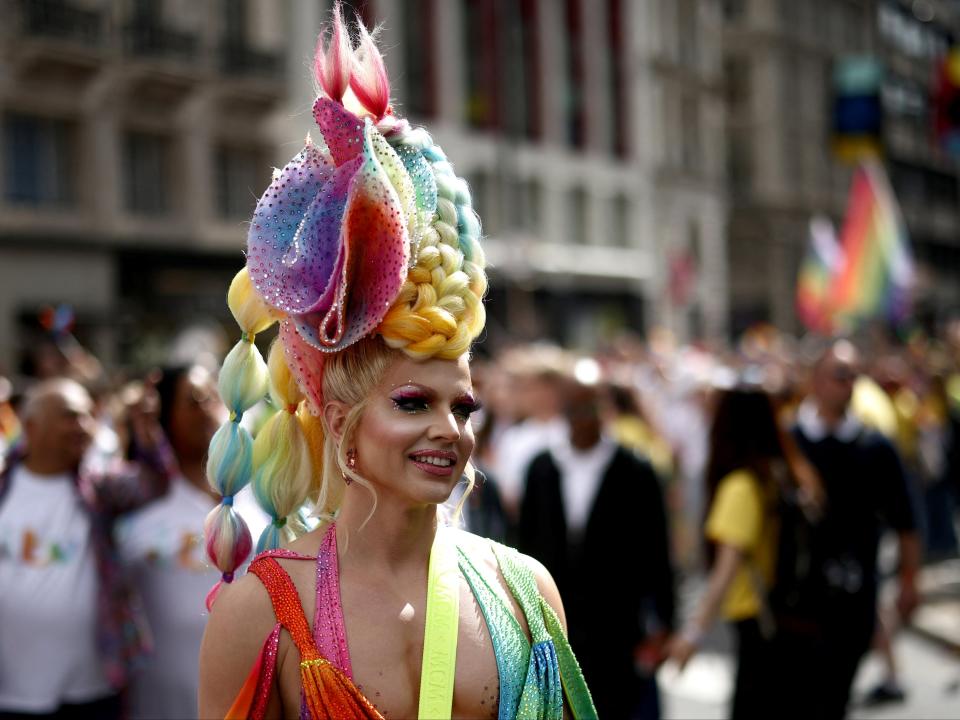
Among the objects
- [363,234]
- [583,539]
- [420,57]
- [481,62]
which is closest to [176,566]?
[583,539]

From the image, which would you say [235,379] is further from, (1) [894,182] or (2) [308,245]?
(1) [894,182]

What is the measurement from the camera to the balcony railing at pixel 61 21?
19969 mm

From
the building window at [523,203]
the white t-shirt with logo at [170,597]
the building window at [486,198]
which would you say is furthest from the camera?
the building window at [523,203]

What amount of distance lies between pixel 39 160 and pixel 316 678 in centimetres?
2025

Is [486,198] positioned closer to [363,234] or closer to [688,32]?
[688,32]

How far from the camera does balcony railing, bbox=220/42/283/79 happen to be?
23891 millimetres

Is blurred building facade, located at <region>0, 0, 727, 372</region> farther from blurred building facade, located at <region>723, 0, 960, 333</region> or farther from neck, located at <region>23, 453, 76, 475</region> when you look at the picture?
blurred building facade, located at <region>723, 0, 960, 333</region>

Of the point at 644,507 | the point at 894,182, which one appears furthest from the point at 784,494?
the point at 894,182

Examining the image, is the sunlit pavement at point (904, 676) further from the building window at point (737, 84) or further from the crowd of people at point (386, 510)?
the building window at point (737, 84)

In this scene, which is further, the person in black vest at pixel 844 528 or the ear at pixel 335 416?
the person in black vest at pixel 844 528

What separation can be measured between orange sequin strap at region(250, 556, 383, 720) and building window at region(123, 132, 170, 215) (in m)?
21.5

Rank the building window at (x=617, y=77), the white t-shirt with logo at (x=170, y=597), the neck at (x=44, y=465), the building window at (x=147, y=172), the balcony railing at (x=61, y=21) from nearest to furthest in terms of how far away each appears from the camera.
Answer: the white t-shirt with logo at (x=170, y=597) → the neck at (x=44, y=465) → the balcony railing at (x=61, y=21) → the building window at (x=147, y=172) → the building window at (x=617, y=77)

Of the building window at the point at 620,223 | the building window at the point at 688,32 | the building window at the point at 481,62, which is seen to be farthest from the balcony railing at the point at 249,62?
the building window at the point at 688,32

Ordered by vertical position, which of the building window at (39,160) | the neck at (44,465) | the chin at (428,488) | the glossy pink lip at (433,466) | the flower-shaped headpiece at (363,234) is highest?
the building window at (39,160)
